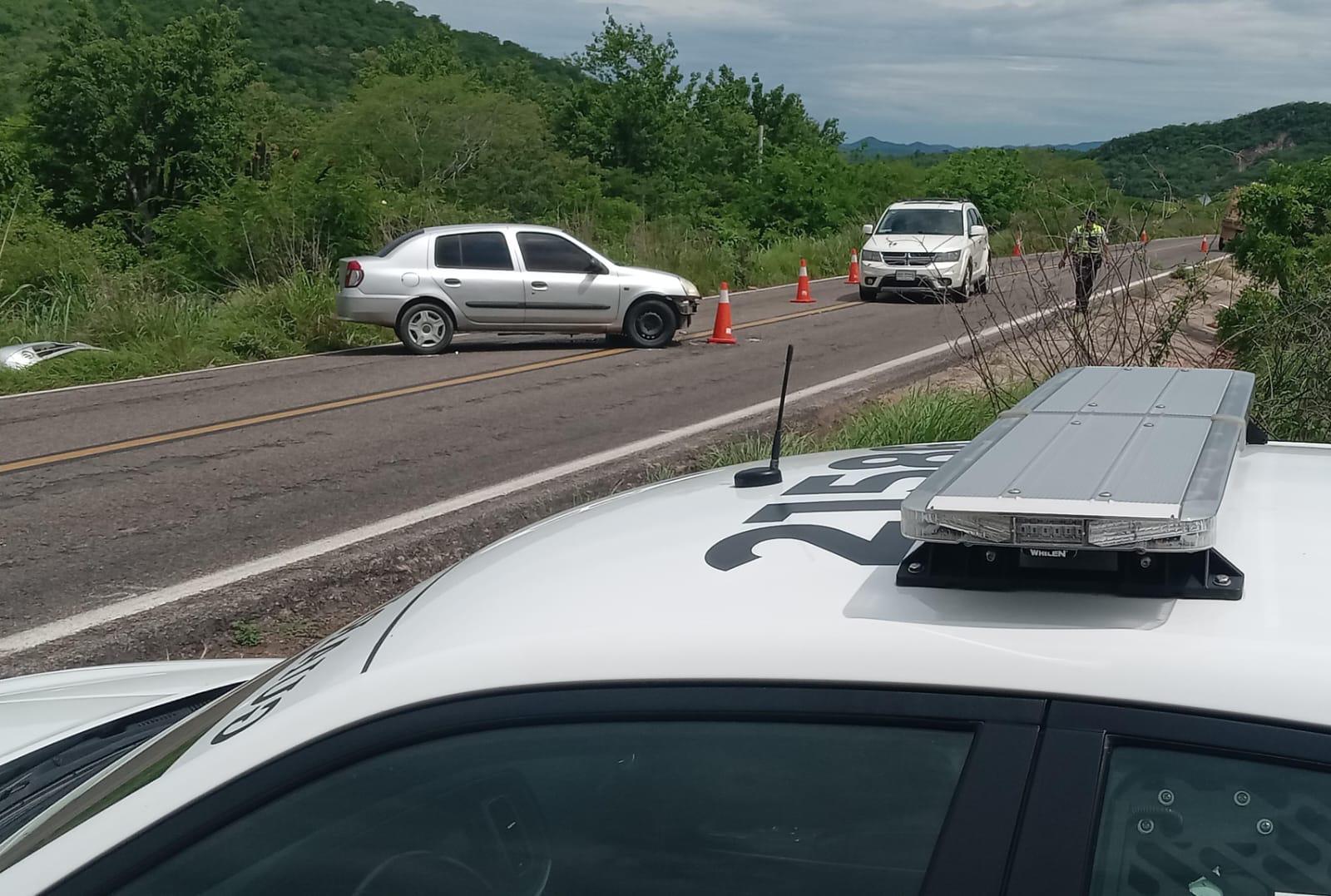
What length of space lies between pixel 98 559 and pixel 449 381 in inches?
250

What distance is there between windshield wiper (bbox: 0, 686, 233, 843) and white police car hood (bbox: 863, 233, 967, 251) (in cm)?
1979

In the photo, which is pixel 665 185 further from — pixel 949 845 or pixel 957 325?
pixel 949 845

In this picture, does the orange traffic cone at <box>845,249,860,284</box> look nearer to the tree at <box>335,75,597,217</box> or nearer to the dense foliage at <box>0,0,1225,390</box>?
the dense foliage at <box>0,0,1225,390</box>


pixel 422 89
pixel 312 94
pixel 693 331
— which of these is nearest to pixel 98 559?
pixel 693 331

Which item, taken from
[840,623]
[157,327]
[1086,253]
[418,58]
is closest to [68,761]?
[840,623]

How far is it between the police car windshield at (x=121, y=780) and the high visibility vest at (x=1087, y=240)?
599 cm

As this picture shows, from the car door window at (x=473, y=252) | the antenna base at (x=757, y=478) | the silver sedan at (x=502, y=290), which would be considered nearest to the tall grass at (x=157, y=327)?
the silver sedan at (x=502, y=290)

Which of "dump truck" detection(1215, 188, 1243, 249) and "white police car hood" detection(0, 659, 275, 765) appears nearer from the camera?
"white police car hood" detection(0, 659, 275, 765)

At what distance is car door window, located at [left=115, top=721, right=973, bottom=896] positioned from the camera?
144cm

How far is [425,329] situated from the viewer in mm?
15242

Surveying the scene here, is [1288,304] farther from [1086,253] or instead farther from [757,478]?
[757,478]

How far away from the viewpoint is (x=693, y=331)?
17.8 metres

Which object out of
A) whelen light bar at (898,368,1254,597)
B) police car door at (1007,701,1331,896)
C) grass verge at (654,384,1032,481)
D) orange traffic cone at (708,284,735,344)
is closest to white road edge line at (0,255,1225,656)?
grass verge at (654,384,1032,481)

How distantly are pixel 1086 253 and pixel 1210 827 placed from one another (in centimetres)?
621
